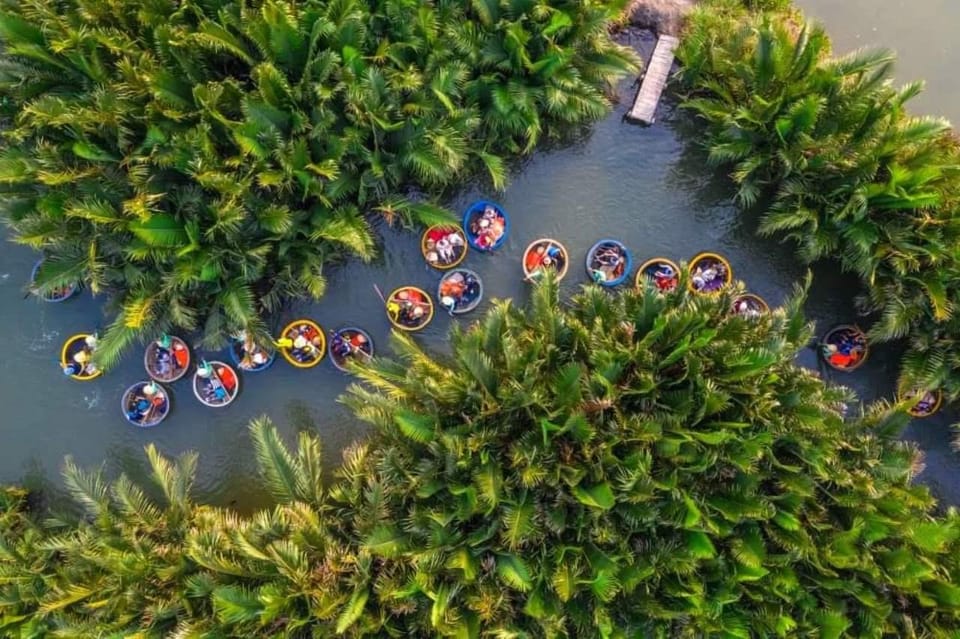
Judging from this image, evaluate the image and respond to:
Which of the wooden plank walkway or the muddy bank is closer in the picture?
the wooden plank walkway

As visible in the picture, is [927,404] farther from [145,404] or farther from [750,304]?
[145,404]

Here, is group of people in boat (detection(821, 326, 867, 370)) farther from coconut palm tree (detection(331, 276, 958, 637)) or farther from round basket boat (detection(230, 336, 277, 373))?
round basket boat (detection(230, 336, 277, 373))

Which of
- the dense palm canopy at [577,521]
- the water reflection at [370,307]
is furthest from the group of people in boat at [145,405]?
the dense palm canopy at [577,521]

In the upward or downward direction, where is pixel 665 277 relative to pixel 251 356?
upward

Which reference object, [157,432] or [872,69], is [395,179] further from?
[872,69]

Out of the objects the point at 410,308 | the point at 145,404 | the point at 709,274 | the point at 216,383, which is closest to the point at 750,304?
the point at 709,274

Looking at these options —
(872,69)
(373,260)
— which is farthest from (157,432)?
(872,69)

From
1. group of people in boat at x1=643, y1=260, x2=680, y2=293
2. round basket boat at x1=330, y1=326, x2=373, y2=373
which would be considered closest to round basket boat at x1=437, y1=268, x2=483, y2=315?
round basket boat at x1=330, y1=326, x2=373, y2=373
